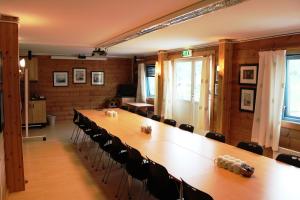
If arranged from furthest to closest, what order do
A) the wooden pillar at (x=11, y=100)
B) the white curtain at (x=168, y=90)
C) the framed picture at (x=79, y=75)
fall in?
the framed picture at (x=79, y=75) < the white curtain at (x=168, y=90) < the wooden pillar at (x=11, y=100)

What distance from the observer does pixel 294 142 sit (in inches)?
176

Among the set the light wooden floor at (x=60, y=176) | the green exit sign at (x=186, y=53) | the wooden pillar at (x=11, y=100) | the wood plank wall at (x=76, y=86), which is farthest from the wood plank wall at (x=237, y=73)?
the wood plank wall at (x=76, y=86)

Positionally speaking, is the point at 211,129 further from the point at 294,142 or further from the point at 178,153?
the point at 178,153

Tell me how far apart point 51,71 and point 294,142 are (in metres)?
7.87

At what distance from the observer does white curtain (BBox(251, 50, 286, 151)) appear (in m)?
4.55

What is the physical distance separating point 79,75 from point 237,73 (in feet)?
20.2

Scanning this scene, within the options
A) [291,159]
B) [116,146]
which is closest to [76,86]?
[116,146]

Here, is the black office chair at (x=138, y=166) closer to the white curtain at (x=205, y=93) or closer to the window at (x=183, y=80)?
the white curtain at (x=205, y=93)

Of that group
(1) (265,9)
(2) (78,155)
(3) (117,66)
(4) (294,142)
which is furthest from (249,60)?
(3) (117,66)

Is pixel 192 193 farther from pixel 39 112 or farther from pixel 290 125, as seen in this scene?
pixel 39 112

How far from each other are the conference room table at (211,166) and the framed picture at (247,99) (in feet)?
5.63

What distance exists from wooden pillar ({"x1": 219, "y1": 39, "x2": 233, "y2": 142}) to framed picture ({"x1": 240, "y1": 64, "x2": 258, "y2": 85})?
282 mm

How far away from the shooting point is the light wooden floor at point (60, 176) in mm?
3662

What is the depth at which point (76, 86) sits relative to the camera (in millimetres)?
9727
